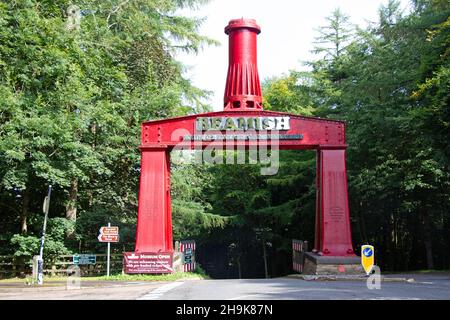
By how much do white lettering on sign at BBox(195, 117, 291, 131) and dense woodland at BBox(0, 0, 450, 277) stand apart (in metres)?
5.04

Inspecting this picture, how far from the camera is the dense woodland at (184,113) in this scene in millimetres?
19766

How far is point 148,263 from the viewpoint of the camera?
1792 centimetres

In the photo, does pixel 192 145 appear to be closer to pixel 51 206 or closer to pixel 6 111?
pixel 6 111

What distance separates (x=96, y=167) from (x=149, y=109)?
162 inches

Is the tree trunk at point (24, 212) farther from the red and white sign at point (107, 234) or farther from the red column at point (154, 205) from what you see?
the red column at point (154, 205)

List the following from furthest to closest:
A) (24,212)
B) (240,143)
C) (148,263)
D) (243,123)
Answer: (24,212), (243,123), (240,143), (148,263)

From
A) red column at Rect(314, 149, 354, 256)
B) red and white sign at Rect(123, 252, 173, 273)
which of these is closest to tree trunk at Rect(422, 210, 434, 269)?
red column at Rect(314, 149, 354, 256)

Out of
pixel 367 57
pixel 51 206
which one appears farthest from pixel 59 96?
pixel 367 57

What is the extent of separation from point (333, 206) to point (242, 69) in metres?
6.52

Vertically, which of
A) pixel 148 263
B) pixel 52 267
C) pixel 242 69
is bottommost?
pixel 52 267

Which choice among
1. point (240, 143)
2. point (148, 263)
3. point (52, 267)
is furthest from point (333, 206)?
point (52, 267)

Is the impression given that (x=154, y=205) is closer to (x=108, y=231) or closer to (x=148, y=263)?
(x=108, y=231)

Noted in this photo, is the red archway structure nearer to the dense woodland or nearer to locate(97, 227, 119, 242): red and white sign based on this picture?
locate(97, 227, 119, 242): red and white sign

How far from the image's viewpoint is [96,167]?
21.8m
